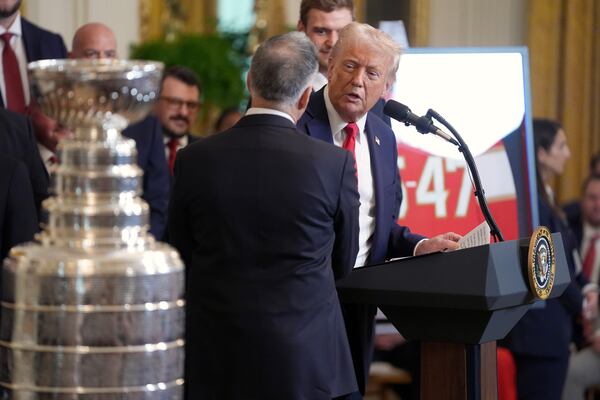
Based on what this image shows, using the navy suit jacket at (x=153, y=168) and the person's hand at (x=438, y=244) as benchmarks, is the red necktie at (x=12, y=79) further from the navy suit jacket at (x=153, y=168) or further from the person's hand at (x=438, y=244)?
the person's hand at (x=438, y=244)

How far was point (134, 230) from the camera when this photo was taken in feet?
6.23

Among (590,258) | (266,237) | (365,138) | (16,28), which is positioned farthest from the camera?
(590,258)

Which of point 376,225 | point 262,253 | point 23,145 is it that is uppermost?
point 23,145

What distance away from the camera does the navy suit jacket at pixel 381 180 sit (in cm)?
407

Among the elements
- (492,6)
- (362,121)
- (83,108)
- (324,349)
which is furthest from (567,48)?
(83,108)

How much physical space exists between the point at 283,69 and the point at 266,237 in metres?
0.44

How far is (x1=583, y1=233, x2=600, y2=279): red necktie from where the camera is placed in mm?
7570

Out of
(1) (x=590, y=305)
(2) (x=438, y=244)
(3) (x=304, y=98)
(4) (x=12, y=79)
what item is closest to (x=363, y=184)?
(2) (x=438, y=244)

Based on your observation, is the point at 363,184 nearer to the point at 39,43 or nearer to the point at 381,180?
the point at 381,180

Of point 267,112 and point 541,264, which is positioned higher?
point 267,112

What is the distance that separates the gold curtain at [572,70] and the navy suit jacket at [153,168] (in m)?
5.14

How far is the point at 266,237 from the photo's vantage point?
135 inches

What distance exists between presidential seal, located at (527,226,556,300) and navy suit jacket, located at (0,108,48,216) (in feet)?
4.58

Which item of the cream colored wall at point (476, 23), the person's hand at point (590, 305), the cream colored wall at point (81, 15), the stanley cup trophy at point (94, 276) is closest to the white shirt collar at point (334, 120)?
the stanley cup trophy at point (94, 276)
